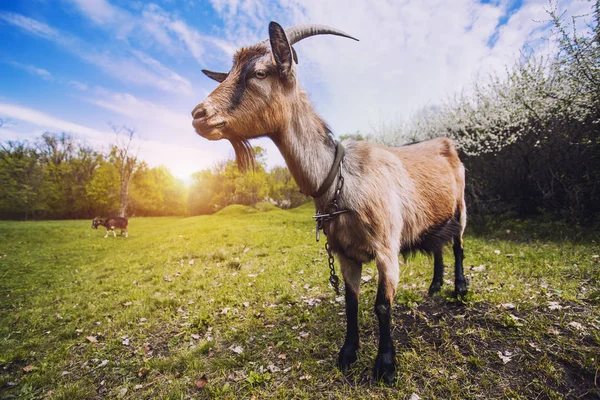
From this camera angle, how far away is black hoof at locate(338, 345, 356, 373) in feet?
9.16

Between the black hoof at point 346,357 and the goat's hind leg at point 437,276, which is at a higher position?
the goat's hind leg at point 437,276

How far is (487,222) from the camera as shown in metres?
9.73

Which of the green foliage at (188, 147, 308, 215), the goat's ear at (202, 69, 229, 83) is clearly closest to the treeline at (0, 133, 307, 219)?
the green foliage at (188, 147, 308, 215)

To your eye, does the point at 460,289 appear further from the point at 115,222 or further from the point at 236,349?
the point at 115,222

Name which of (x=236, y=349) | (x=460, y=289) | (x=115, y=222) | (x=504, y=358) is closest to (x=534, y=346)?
(x=504, y=358)

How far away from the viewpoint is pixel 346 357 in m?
2.83

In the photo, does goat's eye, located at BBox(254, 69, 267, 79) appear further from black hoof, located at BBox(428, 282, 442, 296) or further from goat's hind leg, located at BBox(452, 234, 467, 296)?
black hoof, located at BBox(428, 282, 442, 296)

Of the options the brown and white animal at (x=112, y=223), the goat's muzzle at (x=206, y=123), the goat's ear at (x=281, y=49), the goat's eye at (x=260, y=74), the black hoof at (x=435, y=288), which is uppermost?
the goat's ear at (x=281, y=49)

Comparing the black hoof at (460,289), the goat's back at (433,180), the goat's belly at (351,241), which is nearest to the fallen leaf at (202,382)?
the goat's belly at (351,241)

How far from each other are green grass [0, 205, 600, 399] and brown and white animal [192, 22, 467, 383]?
0.59m

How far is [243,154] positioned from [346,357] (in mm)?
2464

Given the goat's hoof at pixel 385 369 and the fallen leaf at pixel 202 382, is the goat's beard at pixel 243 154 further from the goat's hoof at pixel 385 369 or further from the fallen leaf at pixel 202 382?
the fallen leaf at pixel 202 382

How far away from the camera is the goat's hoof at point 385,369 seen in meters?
2.52

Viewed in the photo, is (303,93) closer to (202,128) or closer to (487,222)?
(202,128)
